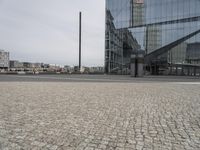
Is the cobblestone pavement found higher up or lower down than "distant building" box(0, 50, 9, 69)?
lower down

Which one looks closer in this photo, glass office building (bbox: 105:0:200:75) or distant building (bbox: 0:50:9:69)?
glass office building (bbox: 105:0:200:75)

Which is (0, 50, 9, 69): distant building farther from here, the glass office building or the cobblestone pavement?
the cobblestone pavement

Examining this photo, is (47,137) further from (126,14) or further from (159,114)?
(126,14)

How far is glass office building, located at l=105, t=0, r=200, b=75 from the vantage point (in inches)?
2164

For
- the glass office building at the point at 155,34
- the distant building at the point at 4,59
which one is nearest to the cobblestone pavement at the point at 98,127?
the glass office building at the point at 155,34

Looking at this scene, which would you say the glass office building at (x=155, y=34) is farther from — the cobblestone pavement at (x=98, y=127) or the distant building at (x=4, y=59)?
the distant building at (x=4, y=59)

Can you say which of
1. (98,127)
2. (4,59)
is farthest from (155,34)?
(4,59)

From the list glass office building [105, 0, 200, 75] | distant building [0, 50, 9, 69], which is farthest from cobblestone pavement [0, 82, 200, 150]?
distant building [0, 50, 9, 69]

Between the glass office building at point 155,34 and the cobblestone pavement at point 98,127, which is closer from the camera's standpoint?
the cobblestone pavement at point 98,127

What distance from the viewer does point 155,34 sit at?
59125 millimetres

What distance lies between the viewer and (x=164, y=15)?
194 feet

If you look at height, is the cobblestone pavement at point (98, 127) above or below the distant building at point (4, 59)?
below

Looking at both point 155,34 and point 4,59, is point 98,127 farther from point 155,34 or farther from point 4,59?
point 4,59

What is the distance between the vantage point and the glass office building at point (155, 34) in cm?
5497
